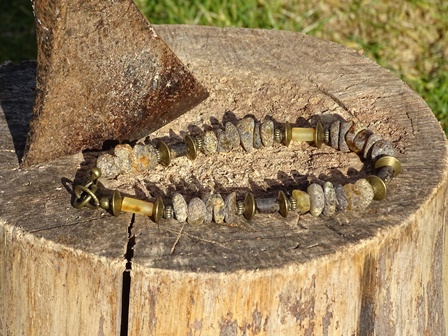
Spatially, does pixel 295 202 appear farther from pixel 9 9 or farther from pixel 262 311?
pixel 9 9

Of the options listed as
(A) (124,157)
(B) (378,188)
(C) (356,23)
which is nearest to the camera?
(B) (378,188)

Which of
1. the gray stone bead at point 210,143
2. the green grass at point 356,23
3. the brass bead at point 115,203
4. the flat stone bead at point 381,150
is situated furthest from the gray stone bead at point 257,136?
the green grass at point 356,23

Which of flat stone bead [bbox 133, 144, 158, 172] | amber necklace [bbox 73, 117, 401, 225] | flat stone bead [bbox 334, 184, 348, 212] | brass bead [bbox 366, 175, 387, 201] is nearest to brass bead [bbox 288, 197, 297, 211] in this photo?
amber necklace [bbox 73, 117, 401, 225]

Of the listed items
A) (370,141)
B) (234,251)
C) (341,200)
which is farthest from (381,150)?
(234,251)

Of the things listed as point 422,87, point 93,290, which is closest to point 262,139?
point 93,290

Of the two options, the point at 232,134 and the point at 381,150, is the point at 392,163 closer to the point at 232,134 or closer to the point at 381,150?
the point at 381,150

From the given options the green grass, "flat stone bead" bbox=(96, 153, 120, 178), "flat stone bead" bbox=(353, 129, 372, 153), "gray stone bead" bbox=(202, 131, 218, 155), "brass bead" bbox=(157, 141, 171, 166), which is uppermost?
the green grass

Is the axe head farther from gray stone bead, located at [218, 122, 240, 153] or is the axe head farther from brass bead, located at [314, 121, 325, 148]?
brass bead, located at [314, 121, 325, 148]
